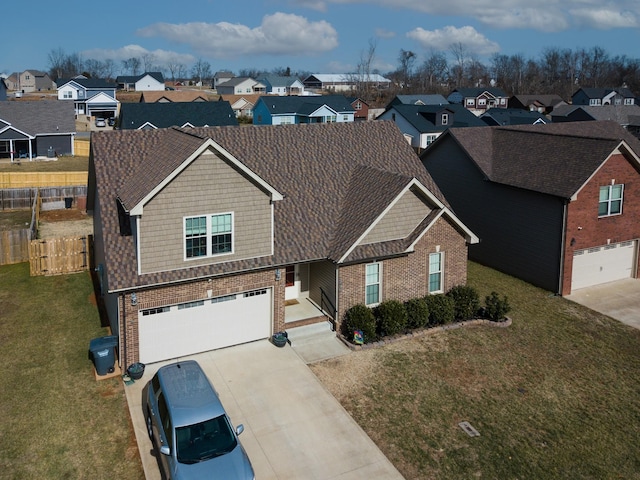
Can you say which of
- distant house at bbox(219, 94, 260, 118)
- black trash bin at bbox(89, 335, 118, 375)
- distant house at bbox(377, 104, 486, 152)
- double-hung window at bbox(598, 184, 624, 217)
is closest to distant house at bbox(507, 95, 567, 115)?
distant house at bbox(377, 104, 486, 152)

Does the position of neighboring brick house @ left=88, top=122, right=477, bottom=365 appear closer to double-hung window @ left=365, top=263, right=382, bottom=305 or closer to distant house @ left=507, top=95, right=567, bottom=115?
double-hung window @ left=365, top=263, right=382, bottom=305

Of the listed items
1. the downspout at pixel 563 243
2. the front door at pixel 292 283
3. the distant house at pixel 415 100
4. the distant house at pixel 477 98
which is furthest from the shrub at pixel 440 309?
the distant house at pixel 477 98

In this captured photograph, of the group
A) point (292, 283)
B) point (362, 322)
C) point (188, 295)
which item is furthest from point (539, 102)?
point (188, 295)

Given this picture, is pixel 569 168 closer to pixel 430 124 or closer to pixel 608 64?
pixel 430 124

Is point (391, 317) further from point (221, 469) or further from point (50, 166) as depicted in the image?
point (50, 166)

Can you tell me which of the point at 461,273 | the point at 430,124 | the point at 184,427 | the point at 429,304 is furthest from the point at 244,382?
the point at 430,124
